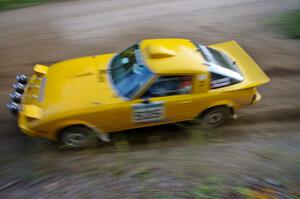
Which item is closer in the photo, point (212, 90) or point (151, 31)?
point (212, 90)

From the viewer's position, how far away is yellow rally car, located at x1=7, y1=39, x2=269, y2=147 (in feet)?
19.9

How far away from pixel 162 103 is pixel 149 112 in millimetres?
261

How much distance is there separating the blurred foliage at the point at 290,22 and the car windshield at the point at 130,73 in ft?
17.5

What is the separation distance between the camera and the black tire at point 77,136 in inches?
246

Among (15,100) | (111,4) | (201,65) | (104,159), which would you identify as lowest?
(104,159)

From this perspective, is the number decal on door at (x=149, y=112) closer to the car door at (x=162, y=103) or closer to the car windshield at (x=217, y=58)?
the car door at (x=162, y=103)

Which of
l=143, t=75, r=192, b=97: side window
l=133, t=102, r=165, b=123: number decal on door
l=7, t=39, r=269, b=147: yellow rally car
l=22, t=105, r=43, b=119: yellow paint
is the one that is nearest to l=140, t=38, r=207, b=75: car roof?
l=7, t=39, r=269, b=147: yellow rally car

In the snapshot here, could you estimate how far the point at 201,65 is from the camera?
624 centimetres

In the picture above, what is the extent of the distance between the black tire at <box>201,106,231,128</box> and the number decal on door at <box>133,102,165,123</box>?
0.83 metres

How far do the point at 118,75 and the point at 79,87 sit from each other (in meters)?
0.69

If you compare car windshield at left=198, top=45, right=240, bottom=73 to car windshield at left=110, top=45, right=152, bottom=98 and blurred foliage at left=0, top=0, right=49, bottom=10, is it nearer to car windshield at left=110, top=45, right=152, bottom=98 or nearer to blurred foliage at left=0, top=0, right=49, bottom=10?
car windshield at left=110, top=45, right=152, bottom=98

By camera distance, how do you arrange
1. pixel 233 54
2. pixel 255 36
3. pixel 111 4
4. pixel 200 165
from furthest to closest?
pixel 111 4 → pixel 255 36 → pixel 233 54 → pixel 200 165

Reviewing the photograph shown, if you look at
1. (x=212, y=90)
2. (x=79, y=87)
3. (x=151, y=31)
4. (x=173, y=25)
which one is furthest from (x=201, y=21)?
(x=79, y=87)

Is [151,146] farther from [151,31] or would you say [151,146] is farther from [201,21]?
[201,21]
